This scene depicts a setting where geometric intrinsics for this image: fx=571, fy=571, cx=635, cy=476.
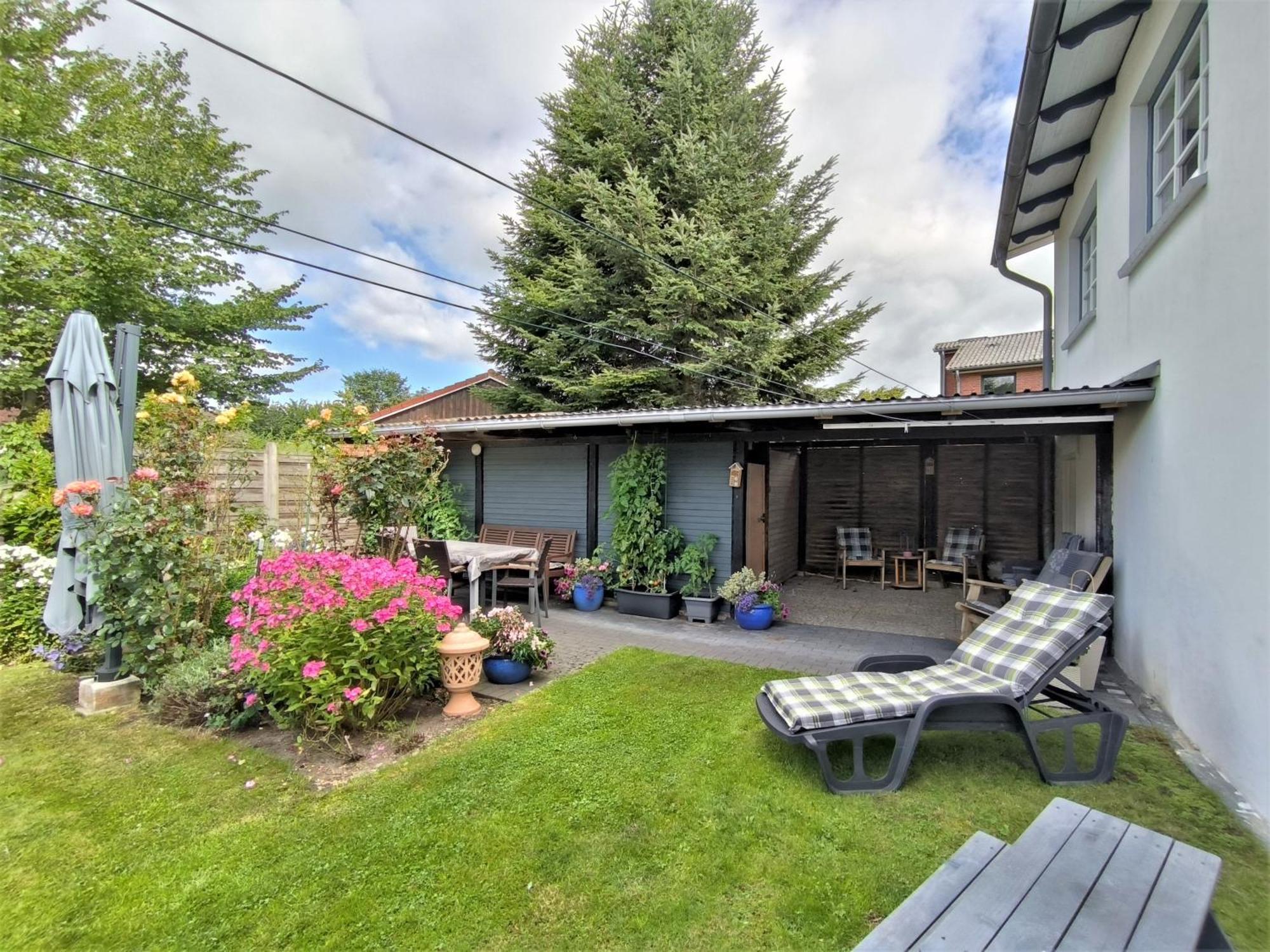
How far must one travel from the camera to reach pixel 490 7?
523 cm

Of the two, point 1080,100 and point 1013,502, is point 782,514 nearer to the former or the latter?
point 1013,502

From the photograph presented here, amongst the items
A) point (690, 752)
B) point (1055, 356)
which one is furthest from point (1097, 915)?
point (1055, 356)

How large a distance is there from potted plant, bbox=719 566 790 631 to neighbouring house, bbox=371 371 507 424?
452 inches

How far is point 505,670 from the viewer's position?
14.3ft

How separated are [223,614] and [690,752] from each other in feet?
13.2

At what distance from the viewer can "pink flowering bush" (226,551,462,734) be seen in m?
3.26

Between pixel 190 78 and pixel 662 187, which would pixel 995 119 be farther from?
pixel 190 78

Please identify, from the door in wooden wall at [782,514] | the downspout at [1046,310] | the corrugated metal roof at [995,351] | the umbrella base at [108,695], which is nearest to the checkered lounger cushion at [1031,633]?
the door in wooden wall at [782,514]

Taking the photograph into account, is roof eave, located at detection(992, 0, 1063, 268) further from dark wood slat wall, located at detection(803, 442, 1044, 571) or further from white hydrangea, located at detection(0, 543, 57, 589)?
white hydrangea, located at detection(0, 543, 57, 589)

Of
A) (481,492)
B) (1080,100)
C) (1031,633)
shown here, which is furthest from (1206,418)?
(481,492)

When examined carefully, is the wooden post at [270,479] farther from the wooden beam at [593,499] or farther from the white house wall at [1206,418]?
the white house wall at [1206,418]

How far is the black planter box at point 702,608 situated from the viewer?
6500mm

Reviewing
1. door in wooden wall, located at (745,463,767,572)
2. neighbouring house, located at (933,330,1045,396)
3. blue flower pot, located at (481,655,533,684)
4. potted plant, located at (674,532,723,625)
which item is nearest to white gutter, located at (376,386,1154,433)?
door in wooden wall, located at (745,463,767,572)

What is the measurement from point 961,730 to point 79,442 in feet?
18.8
